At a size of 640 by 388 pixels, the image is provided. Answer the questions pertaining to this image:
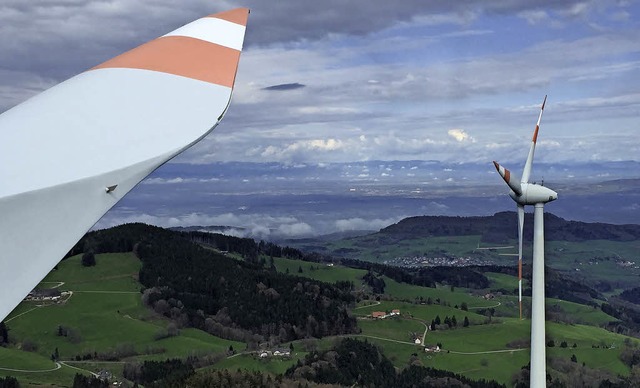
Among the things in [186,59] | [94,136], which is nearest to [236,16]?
[186,59]

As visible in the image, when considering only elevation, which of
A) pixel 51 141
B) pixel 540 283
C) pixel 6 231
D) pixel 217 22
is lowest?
pixel 540 283

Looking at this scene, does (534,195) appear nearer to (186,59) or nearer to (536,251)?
(536,251)

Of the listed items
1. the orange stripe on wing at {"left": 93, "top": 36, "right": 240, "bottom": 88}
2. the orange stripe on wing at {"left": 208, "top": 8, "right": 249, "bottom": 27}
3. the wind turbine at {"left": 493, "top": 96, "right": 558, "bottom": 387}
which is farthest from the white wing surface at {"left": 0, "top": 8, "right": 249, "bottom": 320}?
the wind turbine at {"left": 493, "top": 96, "right": 558, "bottom": 387}

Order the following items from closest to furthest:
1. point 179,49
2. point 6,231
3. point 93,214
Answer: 1. point 6,231
2. point 93,214
3. point 179,49

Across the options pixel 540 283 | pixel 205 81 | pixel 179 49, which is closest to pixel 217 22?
pixel 179 49

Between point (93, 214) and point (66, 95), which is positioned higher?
point (66, 95)

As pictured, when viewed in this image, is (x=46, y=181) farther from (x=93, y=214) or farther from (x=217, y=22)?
(x=217, y=22)

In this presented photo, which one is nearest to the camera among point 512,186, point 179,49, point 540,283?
point 179,49
